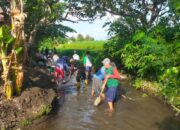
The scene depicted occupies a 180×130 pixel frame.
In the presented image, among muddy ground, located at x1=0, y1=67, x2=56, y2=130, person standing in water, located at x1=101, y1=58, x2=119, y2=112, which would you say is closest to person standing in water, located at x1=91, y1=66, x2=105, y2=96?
person standing in water, located at x1=101, y1=58, x2=119, y2=112

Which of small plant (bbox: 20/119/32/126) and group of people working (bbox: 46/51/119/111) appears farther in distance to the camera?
group of people working (bbox: 46/51/119/111)

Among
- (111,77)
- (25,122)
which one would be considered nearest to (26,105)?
(25,122)

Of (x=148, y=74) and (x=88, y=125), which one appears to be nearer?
(x=88, y=125)

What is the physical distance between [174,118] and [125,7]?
12.8m

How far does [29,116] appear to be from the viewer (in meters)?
11.0

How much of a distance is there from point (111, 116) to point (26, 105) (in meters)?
3.05

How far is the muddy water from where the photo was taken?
1127 centimetres

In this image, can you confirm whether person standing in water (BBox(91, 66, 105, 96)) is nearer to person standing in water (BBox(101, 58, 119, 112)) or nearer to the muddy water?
the muddy water

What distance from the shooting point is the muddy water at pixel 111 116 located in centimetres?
1127

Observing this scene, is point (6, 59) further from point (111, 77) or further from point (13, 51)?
point (111, 77)

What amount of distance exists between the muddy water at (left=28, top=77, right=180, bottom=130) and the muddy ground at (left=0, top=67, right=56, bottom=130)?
1.28ft

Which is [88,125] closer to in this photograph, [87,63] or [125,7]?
[87,63]

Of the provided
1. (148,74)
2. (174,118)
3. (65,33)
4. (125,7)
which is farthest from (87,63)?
(65,33)

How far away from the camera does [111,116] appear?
12609 millimetres
